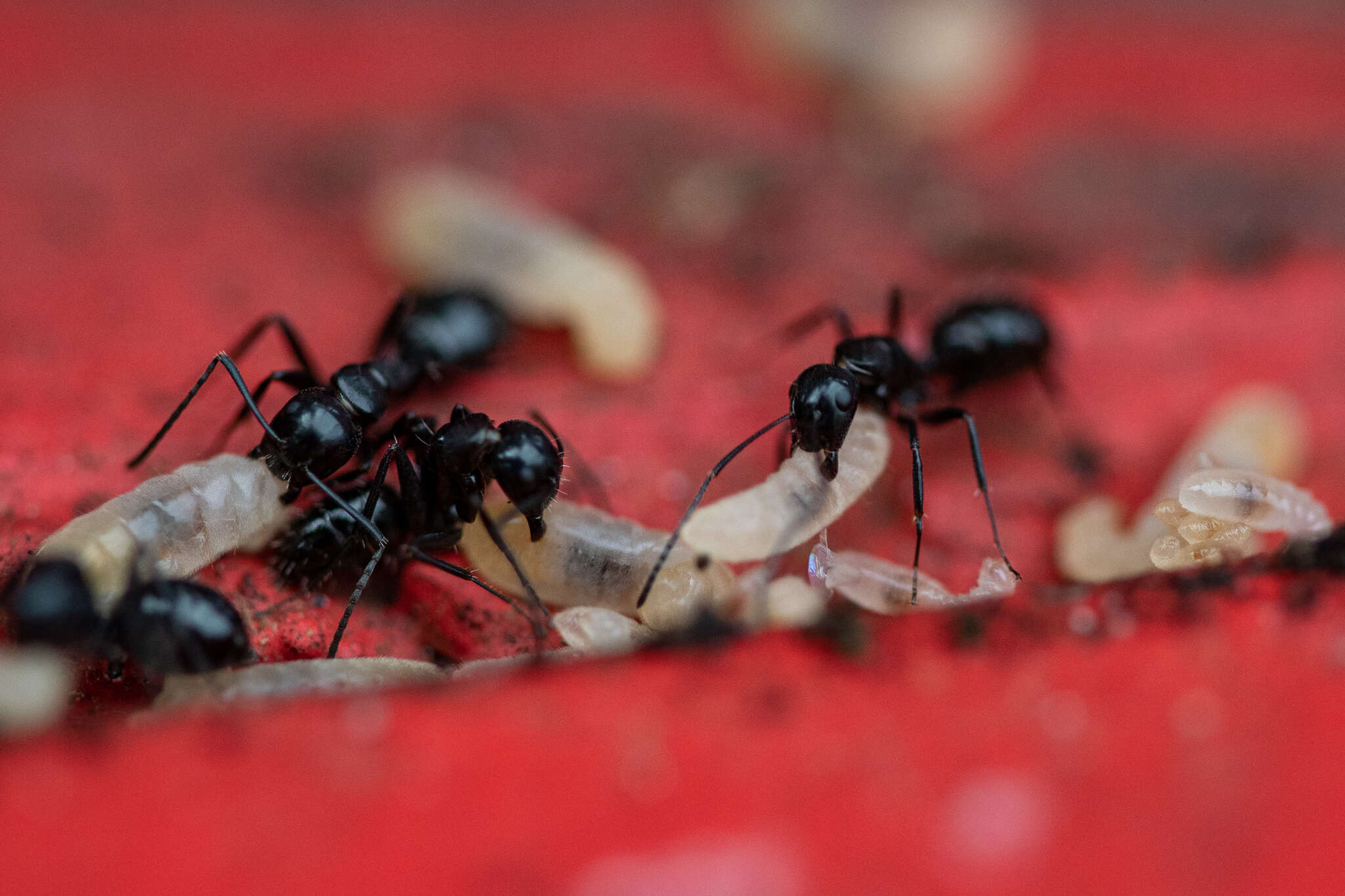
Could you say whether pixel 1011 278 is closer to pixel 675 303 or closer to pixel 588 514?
pixel 675 303

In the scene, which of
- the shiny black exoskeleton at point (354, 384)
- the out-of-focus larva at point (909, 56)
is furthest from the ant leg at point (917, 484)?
the out-of-focus larva at point (909, 56)

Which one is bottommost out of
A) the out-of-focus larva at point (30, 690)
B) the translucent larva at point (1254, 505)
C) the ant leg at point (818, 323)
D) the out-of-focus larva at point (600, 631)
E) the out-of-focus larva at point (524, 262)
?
the out-of-focus larva at point (600, 631)

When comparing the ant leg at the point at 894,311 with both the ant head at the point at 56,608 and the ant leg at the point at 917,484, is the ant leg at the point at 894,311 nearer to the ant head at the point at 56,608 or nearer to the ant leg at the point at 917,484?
the ant leg at the point at 917,484

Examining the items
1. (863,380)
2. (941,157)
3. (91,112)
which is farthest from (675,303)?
(91,112)

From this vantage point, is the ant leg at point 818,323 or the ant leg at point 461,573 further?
the ant leg at point 818,323

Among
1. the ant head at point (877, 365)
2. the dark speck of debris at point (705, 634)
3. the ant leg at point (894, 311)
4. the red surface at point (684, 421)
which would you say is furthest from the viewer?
the ant leg at point (894, 311)

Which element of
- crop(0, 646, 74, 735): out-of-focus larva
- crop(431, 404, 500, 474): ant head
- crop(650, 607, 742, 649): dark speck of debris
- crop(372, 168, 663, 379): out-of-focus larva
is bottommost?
crop(0, 646, 74, 735): out-of-focus larva

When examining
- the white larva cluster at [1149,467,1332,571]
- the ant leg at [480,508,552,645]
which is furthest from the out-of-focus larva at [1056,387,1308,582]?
the ant leg at [480,508,552,645]

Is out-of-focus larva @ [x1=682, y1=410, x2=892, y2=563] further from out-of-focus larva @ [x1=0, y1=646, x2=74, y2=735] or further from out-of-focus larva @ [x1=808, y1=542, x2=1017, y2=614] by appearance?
out-of-focus larva @ [x1=0, y1=646, x2=74, y2=735]
